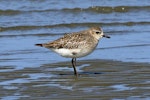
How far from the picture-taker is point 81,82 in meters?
9.02

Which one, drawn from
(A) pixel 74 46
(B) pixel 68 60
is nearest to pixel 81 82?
(A) pixel 74 46

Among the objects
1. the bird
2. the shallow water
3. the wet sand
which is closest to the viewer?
the wet sand

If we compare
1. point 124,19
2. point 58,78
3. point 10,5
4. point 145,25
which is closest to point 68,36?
point 58,78

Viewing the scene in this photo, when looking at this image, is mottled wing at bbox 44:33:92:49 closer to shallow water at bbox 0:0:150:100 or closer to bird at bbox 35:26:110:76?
bird at bbox 35:26:110:76

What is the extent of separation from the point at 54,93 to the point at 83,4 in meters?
8.49

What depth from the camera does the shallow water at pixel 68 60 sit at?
840cm

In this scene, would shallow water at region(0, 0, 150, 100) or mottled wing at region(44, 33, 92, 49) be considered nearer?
shallow water at region(0, 0, 150, 100)

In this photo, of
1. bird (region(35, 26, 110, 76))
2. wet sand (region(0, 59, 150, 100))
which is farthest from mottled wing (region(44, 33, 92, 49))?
wet sand (region(0, 59, 150, 100))

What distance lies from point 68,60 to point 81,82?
1.72m

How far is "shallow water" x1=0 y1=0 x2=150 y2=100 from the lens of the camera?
8398mm

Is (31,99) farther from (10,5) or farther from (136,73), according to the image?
(10,5)

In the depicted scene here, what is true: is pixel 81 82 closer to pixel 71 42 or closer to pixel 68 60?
pixel 71 42

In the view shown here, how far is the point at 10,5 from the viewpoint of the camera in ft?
52.8

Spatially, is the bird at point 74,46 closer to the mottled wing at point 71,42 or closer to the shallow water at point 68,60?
the mottled wing at point 71,42
